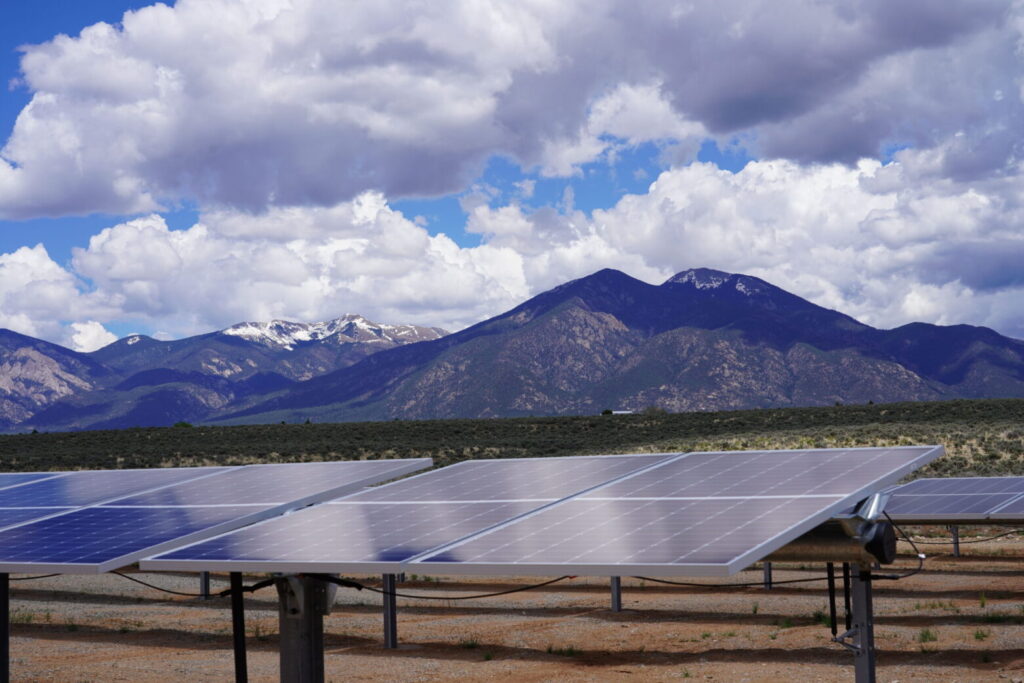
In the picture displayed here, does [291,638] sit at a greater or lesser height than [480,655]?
greater

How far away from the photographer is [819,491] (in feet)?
35.5

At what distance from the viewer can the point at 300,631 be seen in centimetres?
1014

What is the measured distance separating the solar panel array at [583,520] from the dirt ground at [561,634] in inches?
214

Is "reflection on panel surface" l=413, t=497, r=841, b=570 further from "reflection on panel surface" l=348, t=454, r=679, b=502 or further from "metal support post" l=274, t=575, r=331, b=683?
"reflection on panel surface" l=348, t=454, r=679, b=502

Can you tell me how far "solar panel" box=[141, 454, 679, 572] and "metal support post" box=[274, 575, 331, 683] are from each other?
1.07ft

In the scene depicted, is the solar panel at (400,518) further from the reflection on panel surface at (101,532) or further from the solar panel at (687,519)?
the reflection on panel surface at (101,532)

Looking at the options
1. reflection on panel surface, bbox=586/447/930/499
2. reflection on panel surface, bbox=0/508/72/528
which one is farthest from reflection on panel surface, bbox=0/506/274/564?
reflection on panel surface, bbox=586/447/930/499

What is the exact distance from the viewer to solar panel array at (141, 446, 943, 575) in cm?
918

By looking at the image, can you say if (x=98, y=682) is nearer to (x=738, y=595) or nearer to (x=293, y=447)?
(x=738, y=595)

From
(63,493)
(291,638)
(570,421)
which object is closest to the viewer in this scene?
(291,638)

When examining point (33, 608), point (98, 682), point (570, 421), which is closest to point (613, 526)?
point (98, 682)

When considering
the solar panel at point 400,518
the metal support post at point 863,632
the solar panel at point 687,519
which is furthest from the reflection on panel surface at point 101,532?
the metal support post at point 863,632

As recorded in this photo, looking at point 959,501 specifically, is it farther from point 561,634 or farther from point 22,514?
point 22,514

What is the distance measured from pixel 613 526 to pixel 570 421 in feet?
291
